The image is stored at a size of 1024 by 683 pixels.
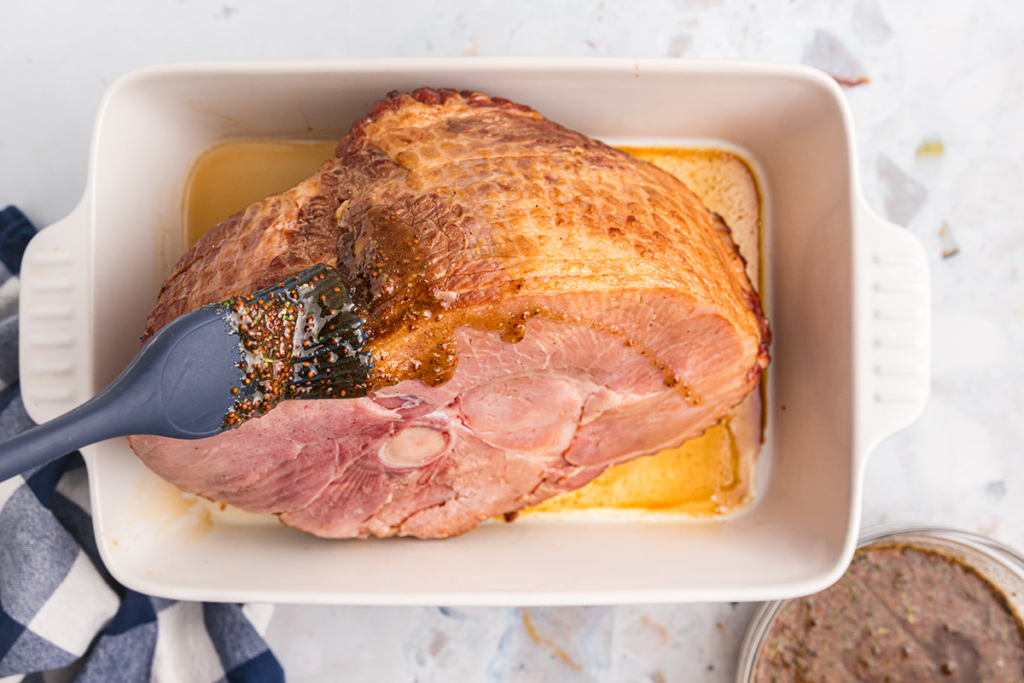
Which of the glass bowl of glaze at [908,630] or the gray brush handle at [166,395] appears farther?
the glass bowl of glaze at [908,630]

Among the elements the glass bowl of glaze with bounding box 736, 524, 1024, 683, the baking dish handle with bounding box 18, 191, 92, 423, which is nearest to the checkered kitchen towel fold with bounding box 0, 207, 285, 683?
the baking dish handle with bounding box 18, 191, 92, 423

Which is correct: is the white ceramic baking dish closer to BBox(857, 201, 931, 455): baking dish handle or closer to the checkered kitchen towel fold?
BBox(857, 201, 931, 455): baking dish handle

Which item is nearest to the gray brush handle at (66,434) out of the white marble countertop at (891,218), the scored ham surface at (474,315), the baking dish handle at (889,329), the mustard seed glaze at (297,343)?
the mustard seed glaze at (297,343)

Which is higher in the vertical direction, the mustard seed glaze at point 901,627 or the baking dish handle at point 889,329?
the baking dish handle at point 889,329

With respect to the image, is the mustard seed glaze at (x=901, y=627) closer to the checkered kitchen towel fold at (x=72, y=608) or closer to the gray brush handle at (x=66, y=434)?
the checkered kitchen towel fold at (x=72, y=608)

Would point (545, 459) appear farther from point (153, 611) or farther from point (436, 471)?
point (153, 611)

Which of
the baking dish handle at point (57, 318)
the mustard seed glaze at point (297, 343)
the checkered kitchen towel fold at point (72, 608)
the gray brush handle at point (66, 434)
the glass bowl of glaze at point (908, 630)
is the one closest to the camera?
the gray brush handle at point (66, 434)

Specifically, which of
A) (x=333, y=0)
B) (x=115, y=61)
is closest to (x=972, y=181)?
(x=333, y=0)

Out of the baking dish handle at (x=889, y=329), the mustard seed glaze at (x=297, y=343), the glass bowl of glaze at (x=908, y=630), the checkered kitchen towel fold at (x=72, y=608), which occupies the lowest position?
the glass bowl of glaze at (x=908, y=630)
